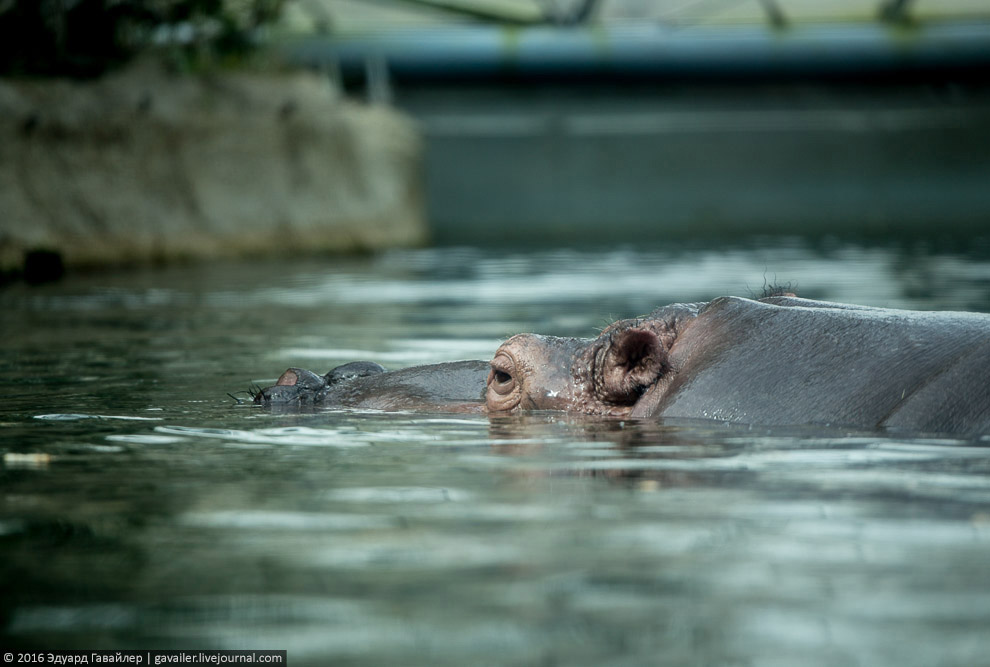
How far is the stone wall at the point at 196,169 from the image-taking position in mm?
12797

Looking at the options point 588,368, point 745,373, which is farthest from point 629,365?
point 745,373

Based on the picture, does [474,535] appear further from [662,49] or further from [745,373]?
[662,49]

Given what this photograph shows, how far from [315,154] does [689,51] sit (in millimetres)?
6943

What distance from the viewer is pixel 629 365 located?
4234mm

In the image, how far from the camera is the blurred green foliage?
13148 millimetres

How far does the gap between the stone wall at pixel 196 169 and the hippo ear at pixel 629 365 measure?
8.62 m

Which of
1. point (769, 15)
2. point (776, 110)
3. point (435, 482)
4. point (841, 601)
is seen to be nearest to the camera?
point (841, 601)

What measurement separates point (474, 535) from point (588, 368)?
1.59 metres

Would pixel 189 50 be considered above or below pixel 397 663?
above

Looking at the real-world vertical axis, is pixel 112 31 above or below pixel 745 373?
above

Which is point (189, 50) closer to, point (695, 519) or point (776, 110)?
point (776, 110)

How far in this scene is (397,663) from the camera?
6.71 feet

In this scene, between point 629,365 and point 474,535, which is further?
point 629,365

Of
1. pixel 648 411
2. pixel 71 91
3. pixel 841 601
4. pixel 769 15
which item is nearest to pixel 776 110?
pixel 769 15
